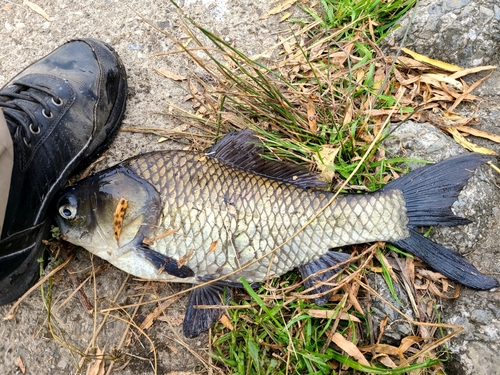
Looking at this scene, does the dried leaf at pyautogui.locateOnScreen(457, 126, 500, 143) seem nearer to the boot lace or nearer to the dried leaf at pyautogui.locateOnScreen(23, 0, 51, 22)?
the boot lace

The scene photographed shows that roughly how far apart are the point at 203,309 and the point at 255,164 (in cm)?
79

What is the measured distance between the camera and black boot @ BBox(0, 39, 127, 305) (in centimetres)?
197

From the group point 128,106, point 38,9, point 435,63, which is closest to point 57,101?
point 128,106

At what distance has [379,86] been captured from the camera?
2.54 metres

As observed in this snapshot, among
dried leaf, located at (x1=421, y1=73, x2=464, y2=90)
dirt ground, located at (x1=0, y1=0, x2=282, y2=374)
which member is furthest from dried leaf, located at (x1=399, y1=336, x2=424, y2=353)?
dried leaf, located at (x1=421, y1=73, x2=464, y2=90)

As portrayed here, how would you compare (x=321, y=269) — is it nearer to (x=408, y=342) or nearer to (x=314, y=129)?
(x=408, y=342)

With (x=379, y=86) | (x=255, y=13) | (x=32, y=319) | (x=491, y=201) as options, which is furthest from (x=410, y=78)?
(x=32, y=319)

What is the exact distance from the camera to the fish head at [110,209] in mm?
2074

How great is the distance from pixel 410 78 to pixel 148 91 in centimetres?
165

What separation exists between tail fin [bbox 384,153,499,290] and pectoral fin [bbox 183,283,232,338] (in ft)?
3.12

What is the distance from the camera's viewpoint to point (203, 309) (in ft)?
7.11

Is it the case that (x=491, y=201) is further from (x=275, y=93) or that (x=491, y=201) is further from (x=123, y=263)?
(x=123, y=263)

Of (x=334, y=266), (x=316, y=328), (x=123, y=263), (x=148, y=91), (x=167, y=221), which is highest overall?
(x=148, y=91)

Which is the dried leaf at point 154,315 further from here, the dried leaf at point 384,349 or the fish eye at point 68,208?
the dried leaf at point 384,349
